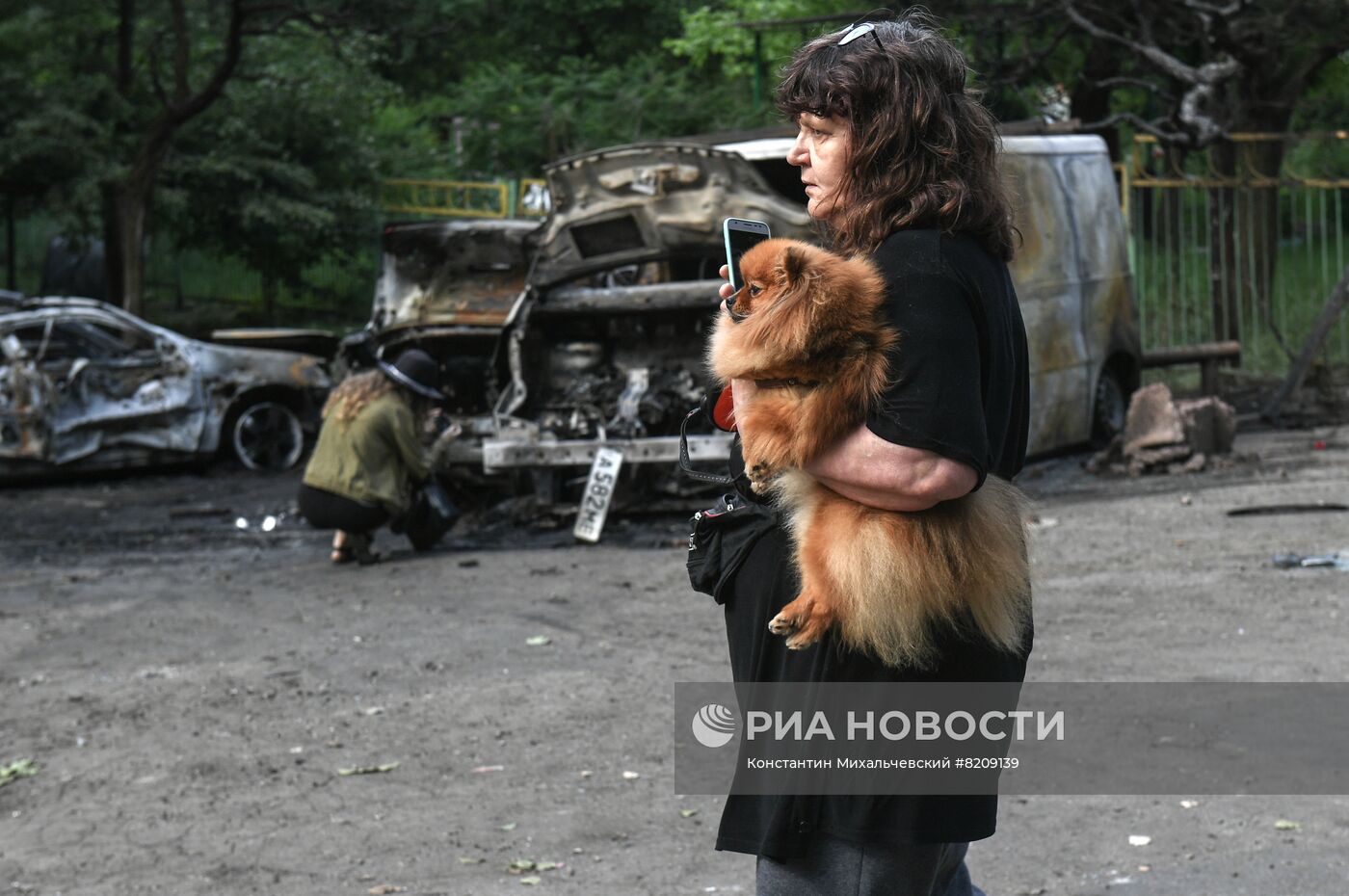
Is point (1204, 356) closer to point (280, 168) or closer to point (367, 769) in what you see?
point (367, 769)

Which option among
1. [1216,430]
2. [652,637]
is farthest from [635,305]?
[1216,430]

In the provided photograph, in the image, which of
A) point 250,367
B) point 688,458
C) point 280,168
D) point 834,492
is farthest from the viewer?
point 280,168

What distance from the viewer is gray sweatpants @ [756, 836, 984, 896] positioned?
229 cm

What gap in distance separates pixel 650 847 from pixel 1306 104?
61.4 feet

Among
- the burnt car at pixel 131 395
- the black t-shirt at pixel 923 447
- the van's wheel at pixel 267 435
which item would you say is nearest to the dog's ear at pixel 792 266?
the black t-shirt at pixel 923 447

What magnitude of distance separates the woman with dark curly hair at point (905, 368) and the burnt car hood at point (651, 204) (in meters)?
7.44

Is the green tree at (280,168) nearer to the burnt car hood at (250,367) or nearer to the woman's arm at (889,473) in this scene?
the burnt car hood at (250,367)

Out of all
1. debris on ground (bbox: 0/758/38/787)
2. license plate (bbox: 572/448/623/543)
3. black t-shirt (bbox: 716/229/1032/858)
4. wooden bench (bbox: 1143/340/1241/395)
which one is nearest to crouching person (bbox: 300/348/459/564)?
license plate (bbox: 572/448/623/543)

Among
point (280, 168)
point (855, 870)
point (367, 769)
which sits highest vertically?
point (280, 168)

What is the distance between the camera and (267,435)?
14.6 m

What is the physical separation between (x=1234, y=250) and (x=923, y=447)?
45.0ft

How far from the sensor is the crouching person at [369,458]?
9.62m

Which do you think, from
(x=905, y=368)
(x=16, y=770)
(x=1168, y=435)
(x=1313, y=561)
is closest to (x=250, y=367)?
(x=1168, y=435)

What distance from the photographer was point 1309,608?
7.13 meters
